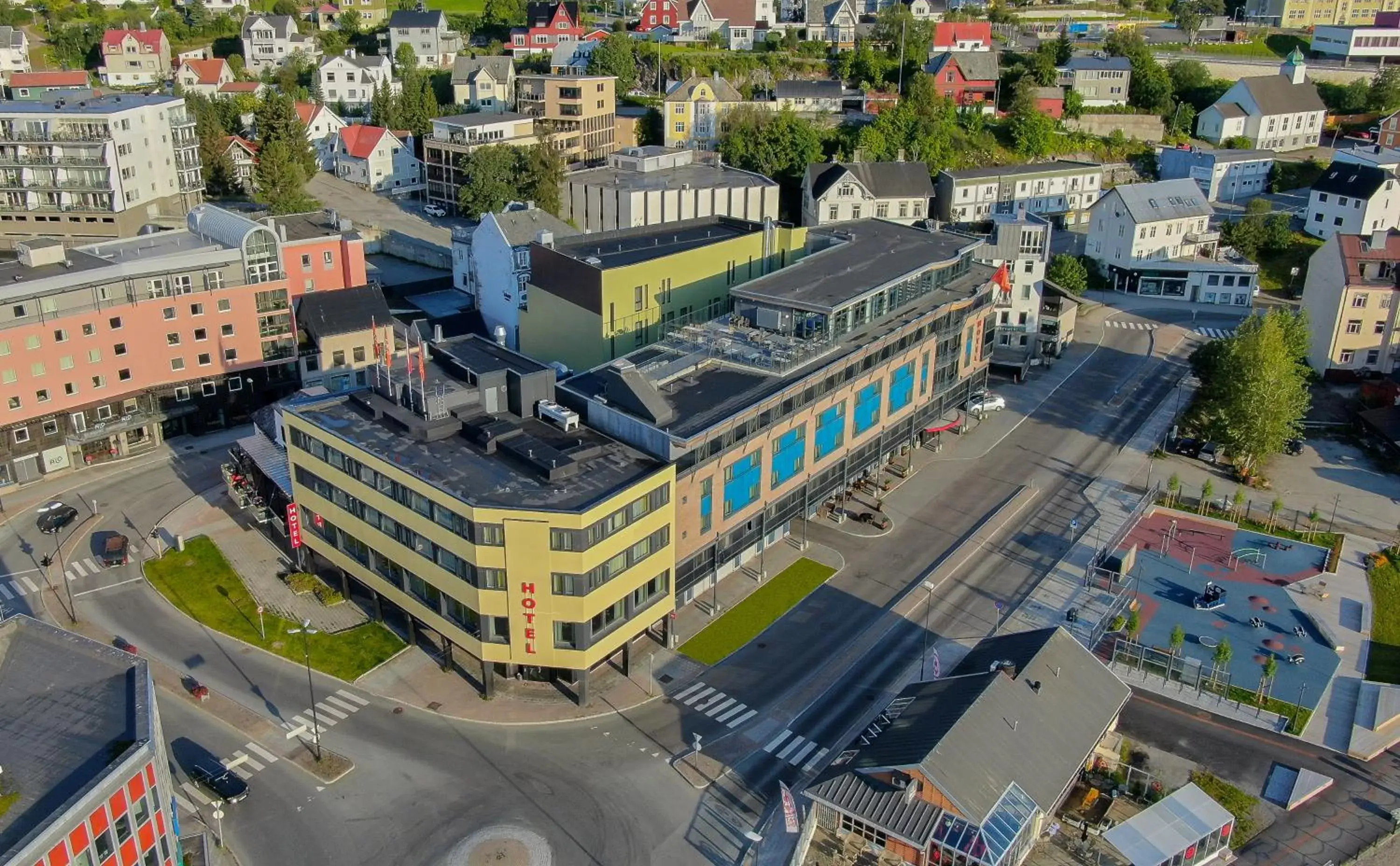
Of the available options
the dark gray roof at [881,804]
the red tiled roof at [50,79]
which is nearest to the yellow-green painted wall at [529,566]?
the dark gray roof at [881,804]

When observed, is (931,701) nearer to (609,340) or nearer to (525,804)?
(525,804)

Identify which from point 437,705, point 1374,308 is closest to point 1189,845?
point 437,705

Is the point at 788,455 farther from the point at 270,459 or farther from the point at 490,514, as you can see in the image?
the point at 270,459

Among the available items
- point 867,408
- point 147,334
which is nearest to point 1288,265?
point 867,408

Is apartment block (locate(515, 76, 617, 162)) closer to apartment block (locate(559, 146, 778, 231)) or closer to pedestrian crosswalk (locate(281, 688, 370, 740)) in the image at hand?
apartment block (locate(559, 146, 778, 231))

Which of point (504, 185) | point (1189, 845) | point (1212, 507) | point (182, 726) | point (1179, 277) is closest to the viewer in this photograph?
point (1189, 845)

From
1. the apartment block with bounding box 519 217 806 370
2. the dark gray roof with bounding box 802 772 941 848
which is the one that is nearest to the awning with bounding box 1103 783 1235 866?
the dark gray roof with bounding box 802 772 941 848
